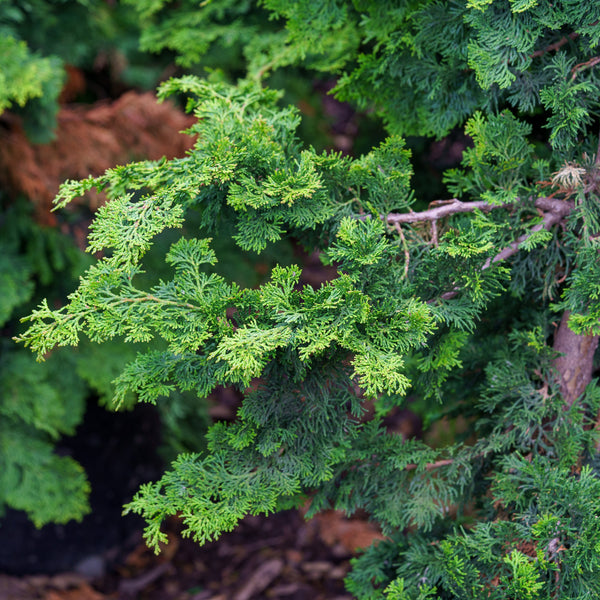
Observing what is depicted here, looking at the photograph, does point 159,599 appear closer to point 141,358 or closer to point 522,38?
point 141,358

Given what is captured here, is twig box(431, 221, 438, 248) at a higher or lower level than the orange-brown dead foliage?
lower

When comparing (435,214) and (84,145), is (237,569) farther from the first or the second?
(435,214)

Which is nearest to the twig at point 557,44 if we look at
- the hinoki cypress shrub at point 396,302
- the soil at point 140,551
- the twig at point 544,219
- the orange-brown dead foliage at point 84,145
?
the hinoki cypress shrub at point 396,302

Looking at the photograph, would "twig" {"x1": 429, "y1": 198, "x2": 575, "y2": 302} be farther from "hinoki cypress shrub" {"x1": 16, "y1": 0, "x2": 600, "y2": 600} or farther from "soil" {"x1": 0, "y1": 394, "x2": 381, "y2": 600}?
"soil" {"x1": 0, "y1": 394, "x2": 381, "y2": 600}

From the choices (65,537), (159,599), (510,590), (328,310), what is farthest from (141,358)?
(65,537)

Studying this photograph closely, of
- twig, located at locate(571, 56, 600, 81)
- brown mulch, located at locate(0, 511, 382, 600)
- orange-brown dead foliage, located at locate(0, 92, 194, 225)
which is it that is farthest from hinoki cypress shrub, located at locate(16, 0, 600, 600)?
brown mulch, located at locate(0, 511, 382, 600)

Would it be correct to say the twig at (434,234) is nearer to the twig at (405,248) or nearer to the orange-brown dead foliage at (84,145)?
the twig at (405,248)

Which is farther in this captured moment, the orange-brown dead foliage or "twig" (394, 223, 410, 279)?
the orange-brown dead foliage

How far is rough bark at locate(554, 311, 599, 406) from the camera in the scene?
1788 millimetres

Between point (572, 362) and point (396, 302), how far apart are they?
72 centimetres

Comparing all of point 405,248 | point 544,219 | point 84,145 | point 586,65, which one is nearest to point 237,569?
point 84,145

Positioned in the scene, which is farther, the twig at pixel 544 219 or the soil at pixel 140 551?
the soil at pixel 140 551

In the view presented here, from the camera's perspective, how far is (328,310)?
4.55 feet

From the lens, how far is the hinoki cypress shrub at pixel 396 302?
1.40 m
